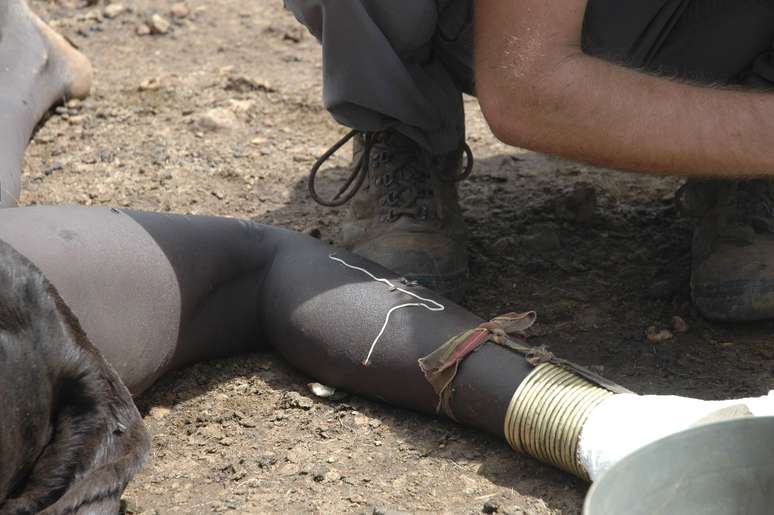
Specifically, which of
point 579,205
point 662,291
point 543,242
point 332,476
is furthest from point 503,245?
point 332,476

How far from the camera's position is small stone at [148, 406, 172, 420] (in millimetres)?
1904

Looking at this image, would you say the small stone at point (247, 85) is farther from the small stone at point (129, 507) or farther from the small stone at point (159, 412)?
the small stone at point (129, 507)

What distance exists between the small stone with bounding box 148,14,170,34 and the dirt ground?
4cm

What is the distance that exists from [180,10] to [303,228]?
59.0 inches

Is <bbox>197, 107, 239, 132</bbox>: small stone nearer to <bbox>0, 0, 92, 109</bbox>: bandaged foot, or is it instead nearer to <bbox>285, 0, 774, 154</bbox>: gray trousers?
<bbox>0, 0, 92, 109</bbox>: bandaged foot

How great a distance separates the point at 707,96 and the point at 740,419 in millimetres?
732

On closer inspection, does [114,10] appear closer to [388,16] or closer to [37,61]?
[37,61]

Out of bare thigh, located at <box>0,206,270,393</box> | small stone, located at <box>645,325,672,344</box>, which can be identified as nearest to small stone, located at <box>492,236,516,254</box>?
small stone, located at <box>645,325,672,344</box>

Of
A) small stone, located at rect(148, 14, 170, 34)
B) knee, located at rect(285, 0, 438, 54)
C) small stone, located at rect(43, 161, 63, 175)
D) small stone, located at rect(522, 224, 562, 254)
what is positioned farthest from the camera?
small stone, located at rect(148, 14, 170, 34)

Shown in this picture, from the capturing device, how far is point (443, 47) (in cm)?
226

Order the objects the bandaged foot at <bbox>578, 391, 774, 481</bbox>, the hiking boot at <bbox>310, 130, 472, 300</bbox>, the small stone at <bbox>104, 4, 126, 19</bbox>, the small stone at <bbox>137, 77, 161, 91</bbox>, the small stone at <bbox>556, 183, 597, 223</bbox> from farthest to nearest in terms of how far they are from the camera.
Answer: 1. the small stone at <bbox>104, 4, 126, 19</bbox>
2. the small stone at <bbox>137, 77, 161, 91</bbox>
3. the small stone at <bbox>556, 183, 597, 223</bbox>
4. the hiking boot at <bbox>310, 130, 472, 300</bbox>
5. the bandaged foot at <bbox>578, 391, 774, 481</bbox>

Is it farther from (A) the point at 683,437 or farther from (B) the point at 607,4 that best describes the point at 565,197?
(A) the point at 683,437

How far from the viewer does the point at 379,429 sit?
6.05 ft

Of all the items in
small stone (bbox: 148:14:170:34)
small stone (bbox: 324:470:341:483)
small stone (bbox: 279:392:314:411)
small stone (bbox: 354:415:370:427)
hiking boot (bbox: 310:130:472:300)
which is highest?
hiking boot (bbox: 310:130:472:300)
